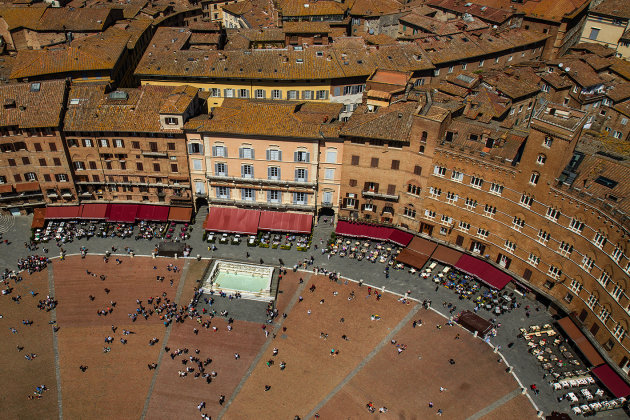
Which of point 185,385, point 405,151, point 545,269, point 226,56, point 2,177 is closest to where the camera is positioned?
point 185,385

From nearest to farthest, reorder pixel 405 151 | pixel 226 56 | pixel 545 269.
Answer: pixel 545 269 < pixel 405 151 < pixel 226 56

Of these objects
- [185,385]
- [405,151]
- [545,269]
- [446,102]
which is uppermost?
[446,102]

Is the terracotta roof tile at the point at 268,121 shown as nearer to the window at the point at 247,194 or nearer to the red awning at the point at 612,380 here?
the window at the point at 247,194

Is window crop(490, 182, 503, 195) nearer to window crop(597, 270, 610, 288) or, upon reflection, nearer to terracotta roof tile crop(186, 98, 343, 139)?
window crop(597, 270, 610, 288)

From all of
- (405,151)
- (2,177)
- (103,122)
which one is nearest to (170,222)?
(103,122)

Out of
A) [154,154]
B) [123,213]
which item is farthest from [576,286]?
[123,213]

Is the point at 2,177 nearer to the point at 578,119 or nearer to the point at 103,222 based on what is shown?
the point at 103,222

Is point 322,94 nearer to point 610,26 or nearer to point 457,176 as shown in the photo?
point 457,176
